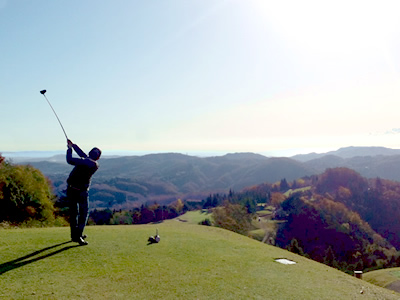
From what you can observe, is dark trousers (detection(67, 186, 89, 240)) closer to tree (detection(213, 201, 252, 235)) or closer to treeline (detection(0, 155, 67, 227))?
treeline (detection(0, 155, 67, 227))

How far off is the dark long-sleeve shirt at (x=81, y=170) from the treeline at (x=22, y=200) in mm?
17884

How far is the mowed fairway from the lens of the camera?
7.55 metres

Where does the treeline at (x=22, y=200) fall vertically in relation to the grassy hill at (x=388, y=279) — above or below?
above

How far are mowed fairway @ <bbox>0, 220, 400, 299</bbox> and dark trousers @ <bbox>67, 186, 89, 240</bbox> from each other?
2.02ft

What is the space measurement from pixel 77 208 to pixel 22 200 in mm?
21461

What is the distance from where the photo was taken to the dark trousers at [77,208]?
10.9 m

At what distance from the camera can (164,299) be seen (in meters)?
7.26

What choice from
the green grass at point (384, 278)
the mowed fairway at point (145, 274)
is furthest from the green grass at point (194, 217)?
the mowed fairway at point (145, 274)

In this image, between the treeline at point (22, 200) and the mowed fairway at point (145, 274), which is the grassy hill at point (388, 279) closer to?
the mowed fairway at point (145, 274)

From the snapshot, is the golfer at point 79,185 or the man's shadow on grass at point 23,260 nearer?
the man's shadow on grass at point 23,260

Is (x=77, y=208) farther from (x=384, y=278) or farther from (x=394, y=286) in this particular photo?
(x=384, y=278)

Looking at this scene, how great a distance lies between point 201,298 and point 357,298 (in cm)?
499

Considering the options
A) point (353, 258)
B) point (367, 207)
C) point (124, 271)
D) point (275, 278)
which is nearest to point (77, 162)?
point (124, 271)

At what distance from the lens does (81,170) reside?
1084 cm
